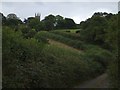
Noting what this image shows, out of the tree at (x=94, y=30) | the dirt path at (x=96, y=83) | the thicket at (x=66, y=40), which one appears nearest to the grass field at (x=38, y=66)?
the dirt path at (x=96, y=83)

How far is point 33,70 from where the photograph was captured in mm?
11977

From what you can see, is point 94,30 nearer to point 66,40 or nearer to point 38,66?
point 66,40

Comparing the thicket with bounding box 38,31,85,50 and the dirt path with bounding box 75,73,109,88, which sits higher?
the thicket with bounding box 38,31,85,50

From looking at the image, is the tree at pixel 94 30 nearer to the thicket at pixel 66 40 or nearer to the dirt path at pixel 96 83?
the thicket at pixel 66 40

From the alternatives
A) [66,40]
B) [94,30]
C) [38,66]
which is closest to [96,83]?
[38,66]

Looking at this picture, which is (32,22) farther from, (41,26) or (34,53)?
(34,53)

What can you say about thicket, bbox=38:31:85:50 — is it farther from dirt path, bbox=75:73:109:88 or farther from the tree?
dirt path, bbox=75:73:109:88

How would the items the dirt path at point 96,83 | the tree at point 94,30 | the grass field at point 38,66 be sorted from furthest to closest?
1. the tree at point 94,30
2. the dirt path at point 96,83
3. the grass field at point 38,66

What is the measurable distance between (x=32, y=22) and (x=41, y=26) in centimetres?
406

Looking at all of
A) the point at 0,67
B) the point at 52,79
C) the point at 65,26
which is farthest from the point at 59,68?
the point at 65,26

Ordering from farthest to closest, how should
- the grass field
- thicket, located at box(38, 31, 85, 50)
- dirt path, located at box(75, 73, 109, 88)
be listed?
thicket, located at box(38, 31, 85, 50), dirt path, located at box(75, 73, 109, 88), the grass field

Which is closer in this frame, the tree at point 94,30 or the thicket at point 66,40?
the tree at point 94,30

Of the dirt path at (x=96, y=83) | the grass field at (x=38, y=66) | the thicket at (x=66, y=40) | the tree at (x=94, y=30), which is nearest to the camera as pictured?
the grass field at (x=38, y=66)

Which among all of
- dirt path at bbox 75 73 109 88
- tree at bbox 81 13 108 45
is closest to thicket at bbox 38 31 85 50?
tree at bbox 81 13 108 45
